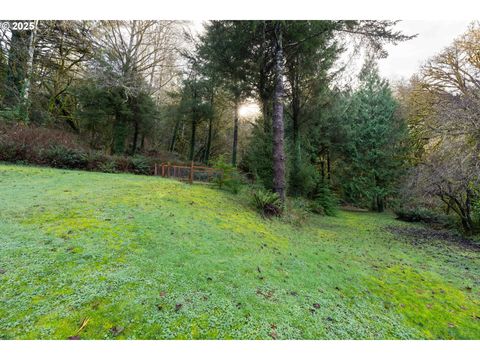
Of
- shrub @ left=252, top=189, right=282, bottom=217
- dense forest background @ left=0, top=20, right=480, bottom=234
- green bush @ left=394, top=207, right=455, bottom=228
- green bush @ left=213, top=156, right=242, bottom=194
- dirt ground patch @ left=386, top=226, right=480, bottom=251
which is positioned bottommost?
dirt ground patch @ left=386, top=226, right=480, bottom=251

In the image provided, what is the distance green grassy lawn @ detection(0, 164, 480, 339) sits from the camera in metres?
2.04

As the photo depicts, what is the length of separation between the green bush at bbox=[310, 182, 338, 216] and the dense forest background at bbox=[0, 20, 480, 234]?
0.23 feet

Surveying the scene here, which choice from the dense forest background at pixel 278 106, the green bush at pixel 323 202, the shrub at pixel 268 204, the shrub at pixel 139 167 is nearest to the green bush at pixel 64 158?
the dense forest background at pixel 278 106

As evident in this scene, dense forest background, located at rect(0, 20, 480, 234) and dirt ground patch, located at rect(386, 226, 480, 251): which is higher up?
dense forest background, located at rect(0, 20, 480, 234)

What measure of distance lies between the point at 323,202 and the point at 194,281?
1035 cm

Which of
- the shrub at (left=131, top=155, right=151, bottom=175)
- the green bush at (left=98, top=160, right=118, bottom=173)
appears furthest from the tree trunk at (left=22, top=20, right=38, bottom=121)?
the shrub at (left=131, top=155, right=151, bottom=175)

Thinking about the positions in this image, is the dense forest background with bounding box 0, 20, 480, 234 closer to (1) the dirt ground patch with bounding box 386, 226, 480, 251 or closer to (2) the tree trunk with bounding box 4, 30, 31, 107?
(2) the tree trunk with bounding box 4, 30, 31, 107

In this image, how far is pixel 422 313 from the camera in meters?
2.95

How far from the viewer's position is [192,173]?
35.1 feet

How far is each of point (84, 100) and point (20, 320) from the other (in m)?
17.0

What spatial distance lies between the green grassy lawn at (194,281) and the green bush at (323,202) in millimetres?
6055

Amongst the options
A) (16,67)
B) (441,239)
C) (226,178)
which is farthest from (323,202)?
(16,67)

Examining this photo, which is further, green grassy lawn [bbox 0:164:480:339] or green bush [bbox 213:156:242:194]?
green bush [bbox 213:156:242:194]

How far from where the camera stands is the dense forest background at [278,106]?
803cm
